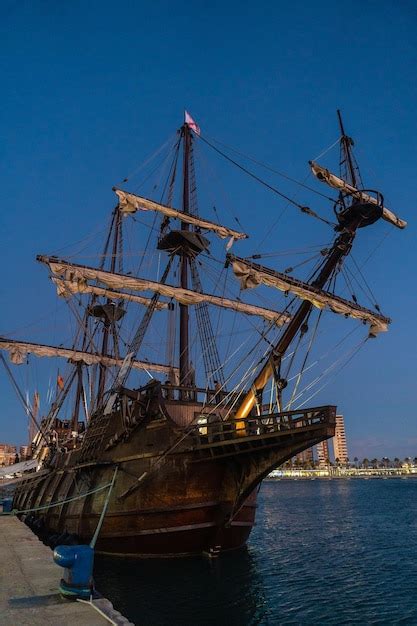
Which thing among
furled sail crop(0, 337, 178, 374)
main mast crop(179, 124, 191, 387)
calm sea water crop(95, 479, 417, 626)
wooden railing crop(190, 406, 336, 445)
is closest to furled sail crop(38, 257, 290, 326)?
main mast crop(179, 124, 191, 387)

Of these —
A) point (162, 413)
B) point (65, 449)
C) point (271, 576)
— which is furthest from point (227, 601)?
point (65, 449)

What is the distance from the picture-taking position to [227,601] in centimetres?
1158

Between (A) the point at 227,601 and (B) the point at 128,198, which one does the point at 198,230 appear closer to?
(B) the point at 128,198

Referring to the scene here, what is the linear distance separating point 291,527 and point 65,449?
56.7 ft

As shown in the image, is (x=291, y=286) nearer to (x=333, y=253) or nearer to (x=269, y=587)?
(x=333, y=253)

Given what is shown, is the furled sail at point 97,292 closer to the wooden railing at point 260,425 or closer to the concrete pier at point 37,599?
the wooden railing at point 260,425

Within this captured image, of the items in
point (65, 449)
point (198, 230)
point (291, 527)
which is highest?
point (198, 230)

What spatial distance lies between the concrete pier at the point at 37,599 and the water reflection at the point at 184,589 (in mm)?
2866

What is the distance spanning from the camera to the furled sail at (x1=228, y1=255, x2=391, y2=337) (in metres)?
17.4

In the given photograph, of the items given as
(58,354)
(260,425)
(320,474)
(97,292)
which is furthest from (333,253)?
(320,474)

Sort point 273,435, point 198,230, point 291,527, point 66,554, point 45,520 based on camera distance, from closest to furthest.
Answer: point 66,554 → point 273,435 → point 45,520 → point 198,230 → point 291,527

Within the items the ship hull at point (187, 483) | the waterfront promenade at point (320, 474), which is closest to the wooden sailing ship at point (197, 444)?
the ship hull at point (187, 483)

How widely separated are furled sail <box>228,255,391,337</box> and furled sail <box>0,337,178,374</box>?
760 cm

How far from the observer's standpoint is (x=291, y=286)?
684 inches
